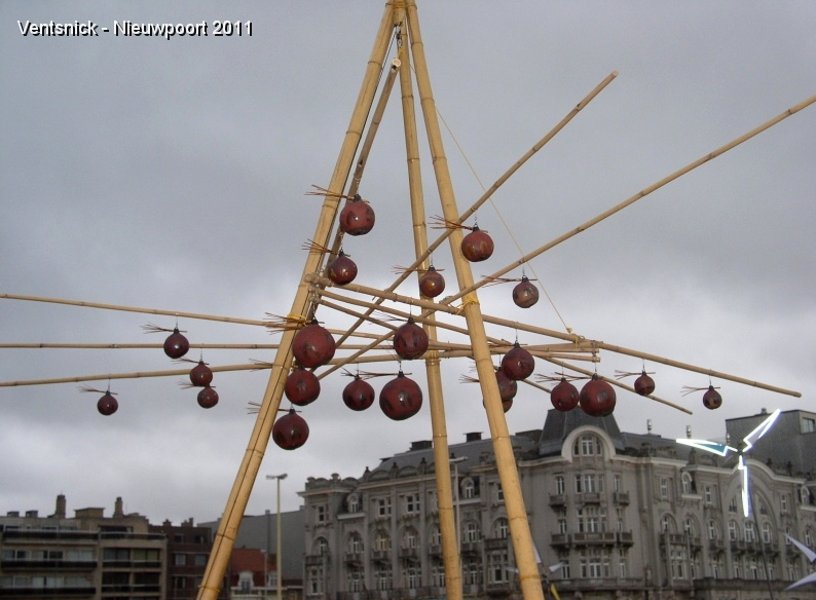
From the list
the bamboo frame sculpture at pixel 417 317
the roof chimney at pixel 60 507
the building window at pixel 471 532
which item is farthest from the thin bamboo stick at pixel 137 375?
the roof chimney at pixel 60 507

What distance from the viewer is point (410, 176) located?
59.6 feet

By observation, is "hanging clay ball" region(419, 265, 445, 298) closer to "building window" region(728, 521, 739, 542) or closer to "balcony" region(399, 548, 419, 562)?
"balcony" region(399, 548, 419, 562)

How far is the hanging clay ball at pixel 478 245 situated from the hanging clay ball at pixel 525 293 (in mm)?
1418

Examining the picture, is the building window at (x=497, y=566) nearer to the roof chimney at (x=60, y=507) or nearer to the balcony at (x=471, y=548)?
the balcony at (x=471, y=548)

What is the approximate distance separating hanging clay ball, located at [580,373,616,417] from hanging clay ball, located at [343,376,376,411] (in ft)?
10.9

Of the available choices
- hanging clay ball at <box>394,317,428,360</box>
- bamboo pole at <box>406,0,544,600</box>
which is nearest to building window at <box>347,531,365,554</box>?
bamboo pole at <box>406,0,544,600</box>

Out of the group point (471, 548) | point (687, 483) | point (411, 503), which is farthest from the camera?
point (411, 503)

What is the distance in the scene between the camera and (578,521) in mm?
77125

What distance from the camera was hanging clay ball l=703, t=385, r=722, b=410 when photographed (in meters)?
17.5

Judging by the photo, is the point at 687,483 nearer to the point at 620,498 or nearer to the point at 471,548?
the point at 620,498

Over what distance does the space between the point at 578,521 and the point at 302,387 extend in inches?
2580

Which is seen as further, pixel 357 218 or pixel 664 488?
pixel 664 488

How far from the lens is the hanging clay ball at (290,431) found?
15539mm

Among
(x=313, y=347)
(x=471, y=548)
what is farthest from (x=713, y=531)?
(x=313, y=347)
